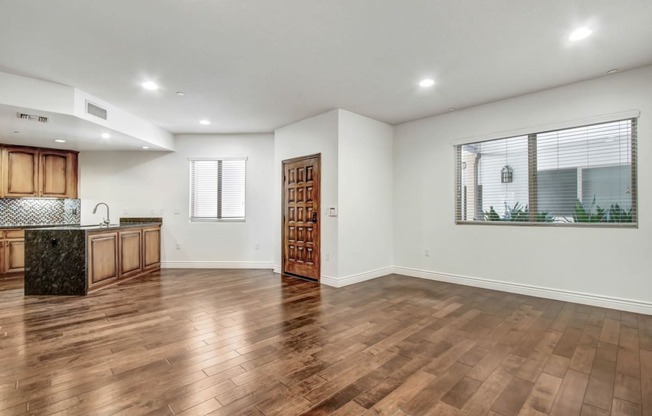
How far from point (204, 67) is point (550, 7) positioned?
3318 mm

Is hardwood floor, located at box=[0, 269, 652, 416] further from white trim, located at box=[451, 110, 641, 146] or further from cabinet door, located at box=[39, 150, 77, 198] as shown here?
cabinet door, located at box=[39, 150, 77, 198]

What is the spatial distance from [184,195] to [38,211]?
2.82 meters

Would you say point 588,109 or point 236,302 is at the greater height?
point 588,109

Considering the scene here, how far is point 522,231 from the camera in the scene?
4.28 meters

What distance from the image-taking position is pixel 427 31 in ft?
8.99

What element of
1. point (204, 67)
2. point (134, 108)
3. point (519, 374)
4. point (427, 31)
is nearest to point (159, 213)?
point (134, 108)

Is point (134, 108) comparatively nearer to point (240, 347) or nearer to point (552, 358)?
point (240, 347)

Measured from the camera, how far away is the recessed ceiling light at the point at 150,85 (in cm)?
380

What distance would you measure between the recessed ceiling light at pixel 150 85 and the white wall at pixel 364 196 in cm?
258

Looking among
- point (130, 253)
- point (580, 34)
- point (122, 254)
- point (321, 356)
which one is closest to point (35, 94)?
point (122, 254)

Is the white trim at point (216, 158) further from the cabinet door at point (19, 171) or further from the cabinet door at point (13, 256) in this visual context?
the cabinet door at point (13, 256)

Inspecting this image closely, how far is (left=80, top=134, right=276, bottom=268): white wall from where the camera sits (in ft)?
20.7

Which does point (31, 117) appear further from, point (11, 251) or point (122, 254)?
point (11, 251)

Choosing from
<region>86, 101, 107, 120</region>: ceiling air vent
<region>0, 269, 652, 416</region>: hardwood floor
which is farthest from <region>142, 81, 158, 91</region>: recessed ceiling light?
<region>0, 269, 652, 416</region>: hardwood floor
